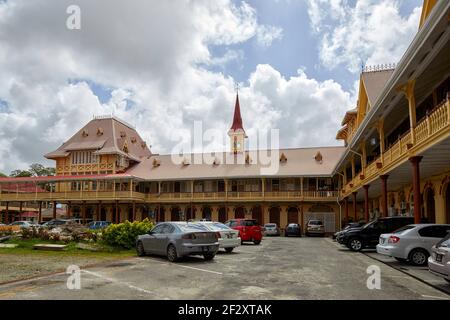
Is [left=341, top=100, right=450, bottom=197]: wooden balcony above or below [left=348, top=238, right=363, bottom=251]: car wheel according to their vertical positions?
above

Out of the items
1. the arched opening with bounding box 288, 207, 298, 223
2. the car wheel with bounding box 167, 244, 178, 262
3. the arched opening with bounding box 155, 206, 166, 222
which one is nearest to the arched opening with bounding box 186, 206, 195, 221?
the arched opening with bounding box 155, 206, 166, 222

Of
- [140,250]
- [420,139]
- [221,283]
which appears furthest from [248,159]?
[221,283]

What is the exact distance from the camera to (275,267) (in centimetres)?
1312

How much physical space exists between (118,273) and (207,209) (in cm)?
3567

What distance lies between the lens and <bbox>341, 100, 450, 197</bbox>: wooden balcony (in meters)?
11.8

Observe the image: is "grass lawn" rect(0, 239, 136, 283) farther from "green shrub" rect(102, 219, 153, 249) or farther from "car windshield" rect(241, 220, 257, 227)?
"car windshield" rect(241, 220, 257, 227)

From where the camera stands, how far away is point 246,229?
79.1 ft

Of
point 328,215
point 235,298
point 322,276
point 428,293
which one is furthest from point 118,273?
point 328,215

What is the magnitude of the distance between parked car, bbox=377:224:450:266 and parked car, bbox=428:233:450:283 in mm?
4004

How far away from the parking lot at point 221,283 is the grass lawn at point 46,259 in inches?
43.7

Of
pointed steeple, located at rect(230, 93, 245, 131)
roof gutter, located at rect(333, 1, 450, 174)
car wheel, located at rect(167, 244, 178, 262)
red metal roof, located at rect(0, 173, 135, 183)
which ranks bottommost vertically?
car wheel, located at rect(167, 244, 178, 262)

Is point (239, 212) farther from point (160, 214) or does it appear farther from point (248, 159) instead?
point (160, 214)

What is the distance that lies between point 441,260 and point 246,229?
1524 cm
